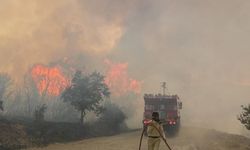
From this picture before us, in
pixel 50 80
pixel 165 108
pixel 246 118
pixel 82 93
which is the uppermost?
pixel 50 80

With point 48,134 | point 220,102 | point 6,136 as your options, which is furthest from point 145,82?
point 6,136

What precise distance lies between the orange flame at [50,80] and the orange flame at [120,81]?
8.96 meters

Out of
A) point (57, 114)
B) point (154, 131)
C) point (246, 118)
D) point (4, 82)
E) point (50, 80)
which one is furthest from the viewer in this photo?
point (4, 82)

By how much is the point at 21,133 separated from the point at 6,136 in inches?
121

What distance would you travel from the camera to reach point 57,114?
216 feet

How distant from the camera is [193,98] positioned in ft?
319

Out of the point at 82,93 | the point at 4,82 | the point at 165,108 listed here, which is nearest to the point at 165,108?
the point at 165,108

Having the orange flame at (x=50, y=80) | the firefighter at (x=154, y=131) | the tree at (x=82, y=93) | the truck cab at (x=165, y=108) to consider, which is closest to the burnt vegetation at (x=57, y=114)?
the tree at (x=82, y=93)

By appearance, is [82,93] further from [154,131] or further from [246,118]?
[154,131]

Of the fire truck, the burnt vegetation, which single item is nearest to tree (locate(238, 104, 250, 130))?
the fire truck

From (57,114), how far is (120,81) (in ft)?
51.7

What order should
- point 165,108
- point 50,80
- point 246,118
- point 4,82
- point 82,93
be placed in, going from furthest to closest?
point 4,82 → point 50,80 → point 82,93 → point 246,118 → point 165,108

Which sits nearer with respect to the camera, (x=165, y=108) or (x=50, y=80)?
(x=165, y=108)

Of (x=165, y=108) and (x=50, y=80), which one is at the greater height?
(x=50, y=80)
